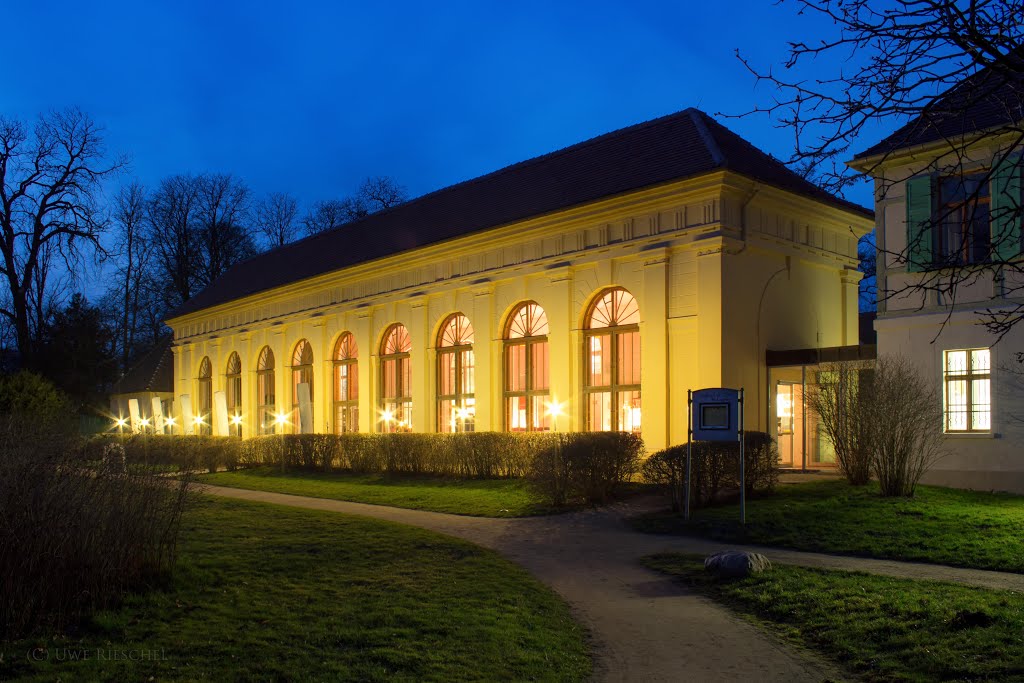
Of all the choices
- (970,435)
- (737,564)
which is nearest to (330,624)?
(737,564)

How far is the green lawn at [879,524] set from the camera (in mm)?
11023

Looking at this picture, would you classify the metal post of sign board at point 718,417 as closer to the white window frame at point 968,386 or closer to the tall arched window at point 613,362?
the white window frame at point 968,386

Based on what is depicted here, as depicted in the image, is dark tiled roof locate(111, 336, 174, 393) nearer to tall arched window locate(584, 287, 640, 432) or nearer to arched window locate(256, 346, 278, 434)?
arched window locate(256, 346, 278, 434)

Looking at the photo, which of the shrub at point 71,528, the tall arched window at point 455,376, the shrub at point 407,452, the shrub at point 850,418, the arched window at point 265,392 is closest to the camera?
the shrub at point 71,528

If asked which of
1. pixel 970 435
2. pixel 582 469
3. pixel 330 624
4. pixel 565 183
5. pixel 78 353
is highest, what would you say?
pixel 565 183

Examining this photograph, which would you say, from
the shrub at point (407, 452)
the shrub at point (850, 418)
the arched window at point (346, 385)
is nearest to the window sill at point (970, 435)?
the shrub at point (850, 418)

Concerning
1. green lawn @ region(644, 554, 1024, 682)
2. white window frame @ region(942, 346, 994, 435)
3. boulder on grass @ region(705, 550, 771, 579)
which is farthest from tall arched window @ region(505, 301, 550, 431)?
green lawn @ region(644, 554, 1024, 682)

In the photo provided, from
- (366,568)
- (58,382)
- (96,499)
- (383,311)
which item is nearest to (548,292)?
(383,311)

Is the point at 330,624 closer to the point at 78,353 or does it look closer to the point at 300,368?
the point at 300,368

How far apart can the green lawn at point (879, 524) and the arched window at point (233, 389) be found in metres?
30.4

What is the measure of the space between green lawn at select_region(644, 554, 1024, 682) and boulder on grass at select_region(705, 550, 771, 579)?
0.12 metres

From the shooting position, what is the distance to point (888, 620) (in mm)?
7930

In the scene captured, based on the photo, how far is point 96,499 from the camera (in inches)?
343

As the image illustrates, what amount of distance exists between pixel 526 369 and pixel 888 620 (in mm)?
17809
